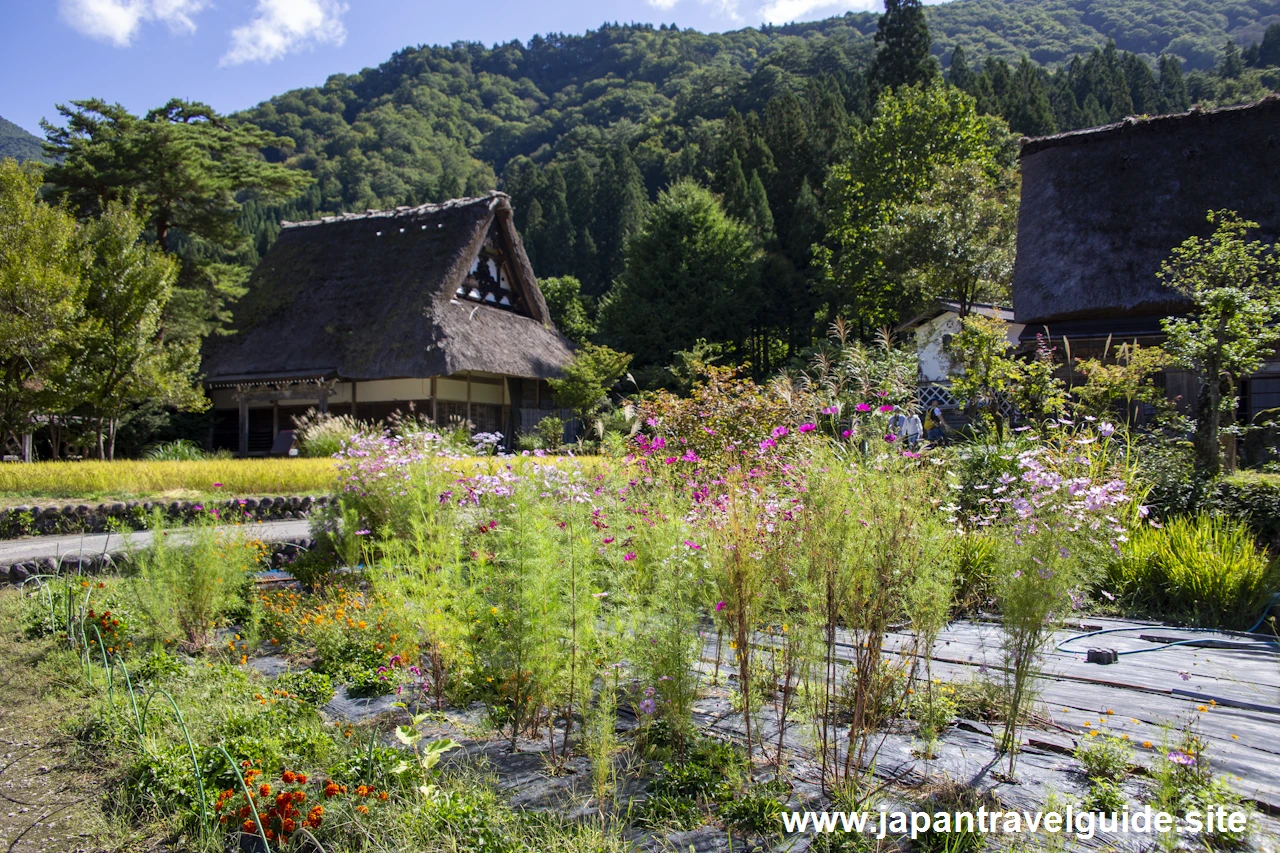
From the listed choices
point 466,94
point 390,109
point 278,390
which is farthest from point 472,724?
point 466,94

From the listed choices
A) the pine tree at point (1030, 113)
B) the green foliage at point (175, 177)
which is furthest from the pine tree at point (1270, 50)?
the green foliage at point (175, 177)

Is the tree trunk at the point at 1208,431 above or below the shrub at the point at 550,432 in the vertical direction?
above

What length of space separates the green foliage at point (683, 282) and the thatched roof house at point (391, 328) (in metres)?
2.63

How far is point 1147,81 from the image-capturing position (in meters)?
40.8

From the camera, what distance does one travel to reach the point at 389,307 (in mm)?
18781

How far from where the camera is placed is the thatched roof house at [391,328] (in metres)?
18.0

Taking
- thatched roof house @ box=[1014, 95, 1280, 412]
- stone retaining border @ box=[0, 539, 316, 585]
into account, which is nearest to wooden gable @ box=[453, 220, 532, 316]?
thatched roof house @ box=[1014, 95, 1280, 412]

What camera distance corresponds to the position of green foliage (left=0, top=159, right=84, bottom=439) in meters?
10.8

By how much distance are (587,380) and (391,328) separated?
467cm

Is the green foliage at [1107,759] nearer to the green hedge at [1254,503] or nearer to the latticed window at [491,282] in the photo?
the green hedge at [1254,503]

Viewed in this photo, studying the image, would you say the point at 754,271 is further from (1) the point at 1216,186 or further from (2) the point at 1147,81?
(2) the point at 1147,81

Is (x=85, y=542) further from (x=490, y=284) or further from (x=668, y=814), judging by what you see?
(x=490, y=284)

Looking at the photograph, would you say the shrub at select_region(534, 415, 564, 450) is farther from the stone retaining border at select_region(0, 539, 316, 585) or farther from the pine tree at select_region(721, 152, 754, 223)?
the pine tree at select_region(721, 152, 754, 223)

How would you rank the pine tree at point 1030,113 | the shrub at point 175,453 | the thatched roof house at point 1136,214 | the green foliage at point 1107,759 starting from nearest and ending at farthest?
the green foliage at point 1107,759, the thatched roof house at point 1136,214, the shrub at point 175,453, the pine tree at point 1030,113
